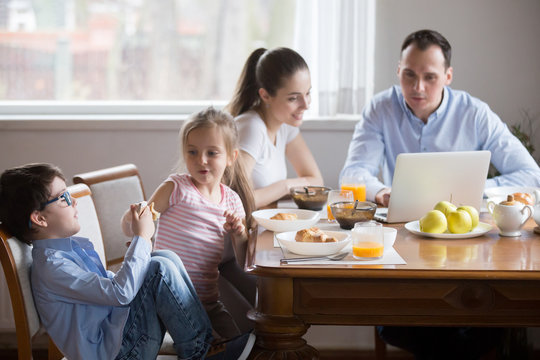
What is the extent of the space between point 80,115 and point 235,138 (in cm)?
145

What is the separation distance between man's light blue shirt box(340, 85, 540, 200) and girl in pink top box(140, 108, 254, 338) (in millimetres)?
752

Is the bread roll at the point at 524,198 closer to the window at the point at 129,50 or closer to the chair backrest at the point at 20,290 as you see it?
the chair backrest at the point at 20,290

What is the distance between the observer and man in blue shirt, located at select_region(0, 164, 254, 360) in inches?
62.1

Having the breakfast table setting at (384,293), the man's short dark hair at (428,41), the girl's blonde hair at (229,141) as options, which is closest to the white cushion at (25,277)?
the breakfast table setting at (384,293)

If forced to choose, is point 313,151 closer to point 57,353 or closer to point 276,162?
point 276,162

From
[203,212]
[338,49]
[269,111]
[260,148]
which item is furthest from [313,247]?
[338,49]

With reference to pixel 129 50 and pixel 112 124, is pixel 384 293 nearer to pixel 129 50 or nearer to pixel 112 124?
pixel 112 124

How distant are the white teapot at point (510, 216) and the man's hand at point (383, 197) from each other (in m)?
0.50

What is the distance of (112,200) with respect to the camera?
92.0 inches

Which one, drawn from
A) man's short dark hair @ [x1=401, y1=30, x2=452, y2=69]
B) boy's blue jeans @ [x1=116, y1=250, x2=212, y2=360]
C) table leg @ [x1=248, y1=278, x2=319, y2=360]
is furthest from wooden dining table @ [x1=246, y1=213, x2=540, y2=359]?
man's short dark hair @ [x1=401, y1=30, x2=452, y2=69]

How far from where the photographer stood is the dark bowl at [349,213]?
1.93 m

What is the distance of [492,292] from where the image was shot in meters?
1.50

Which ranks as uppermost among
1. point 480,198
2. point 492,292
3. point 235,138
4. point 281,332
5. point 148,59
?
point 148,59

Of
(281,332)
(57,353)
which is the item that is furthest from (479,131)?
(57,353)
